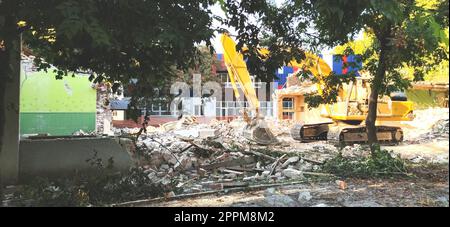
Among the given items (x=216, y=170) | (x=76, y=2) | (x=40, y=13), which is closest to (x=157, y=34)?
(x=76, y=2)

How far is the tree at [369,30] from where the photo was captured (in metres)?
4.55

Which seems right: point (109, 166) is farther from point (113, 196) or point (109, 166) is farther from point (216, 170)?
point (216, 170)

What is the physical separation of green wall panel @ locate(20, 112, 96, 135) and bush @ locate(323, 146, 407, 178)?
1500cm

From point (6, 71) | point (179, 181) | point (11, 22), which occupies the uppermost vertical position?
point (11, 22)

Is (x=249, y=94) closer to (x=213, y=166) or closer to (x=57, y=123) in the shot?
(x=213, y=166)

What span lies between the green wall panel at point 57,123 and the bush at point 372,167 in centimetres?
1500

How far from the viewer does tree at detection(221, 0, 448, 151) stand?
455cm

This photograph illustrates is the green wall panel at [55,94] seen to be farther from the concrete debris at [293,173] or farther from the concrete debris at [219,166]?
the concrete debris at [293,173]

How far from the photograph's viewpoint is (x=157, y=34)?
4988mm

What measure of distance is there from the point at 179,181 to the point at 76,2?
489 centimetres

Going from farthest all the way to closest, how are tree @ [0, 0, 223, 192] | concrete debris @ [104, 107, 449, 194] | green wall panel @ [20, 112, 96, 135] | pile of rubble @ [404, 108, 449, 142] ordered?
green wall panel @ [20, 112, 96, 135] → pile of rubble @ [404, 108, 449, 142] → concrete debris @ [104, 107, 449, 194] → tree @ [0, 0, 223, 192]

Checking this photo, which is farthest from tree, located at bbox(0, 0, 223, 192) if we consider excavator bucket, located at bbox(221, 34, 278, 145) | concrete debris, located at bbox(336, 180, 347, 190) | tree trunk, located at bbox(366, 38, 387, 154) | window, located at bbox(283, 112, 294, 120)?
window, located at bbox(283, 112, 294, 120)

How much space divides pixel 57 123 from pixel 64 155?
1323 cm

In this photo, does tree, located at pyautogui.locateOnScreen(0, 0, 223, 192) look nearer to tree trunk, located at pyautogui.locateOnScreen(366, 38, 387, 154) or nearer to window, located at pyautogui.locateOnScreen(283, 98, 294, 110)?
tree trunk, located at pyautogui.locateOnScreen(366, 38, 387, 154)
